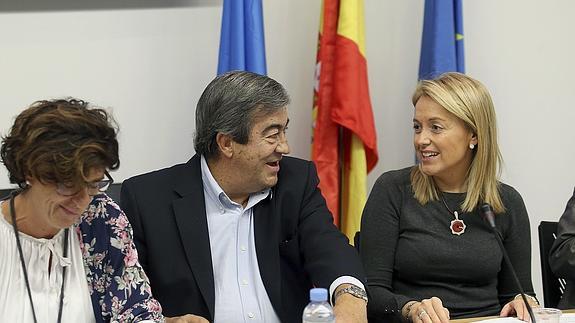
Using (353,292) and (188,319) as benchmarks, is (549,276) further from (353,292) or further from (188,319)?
(188,319)

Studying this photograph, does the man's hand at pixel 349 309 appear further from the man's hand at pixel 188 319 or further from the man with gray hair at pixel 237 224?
the man's hand at pixel 188 319

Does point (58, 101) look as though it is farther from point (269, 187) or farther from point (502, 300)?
point (502, 300)

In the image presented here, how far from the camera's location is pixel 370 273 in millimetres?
2848

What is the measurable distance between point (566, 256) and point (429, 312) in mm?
564

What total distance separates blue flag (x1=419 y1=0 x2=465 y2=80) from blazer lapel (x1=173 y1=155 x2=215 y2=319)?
1.37 metres

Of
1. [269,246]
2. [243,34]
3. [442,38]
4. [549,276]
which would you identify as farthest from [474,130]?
[243,34]

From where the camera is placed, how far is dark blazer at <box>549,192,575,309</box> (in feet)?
9.16

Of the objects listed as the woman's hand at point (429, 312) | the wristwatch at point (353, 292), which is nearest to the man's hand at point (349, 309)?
the wristwatch at point (353, 292)

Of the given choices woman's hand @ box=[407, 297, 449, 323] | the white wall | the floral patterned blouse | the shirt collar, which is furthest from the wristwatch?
the white wall

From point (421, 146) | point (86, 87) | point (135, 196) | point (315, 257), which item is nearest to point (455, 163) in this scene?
point (421, 146)

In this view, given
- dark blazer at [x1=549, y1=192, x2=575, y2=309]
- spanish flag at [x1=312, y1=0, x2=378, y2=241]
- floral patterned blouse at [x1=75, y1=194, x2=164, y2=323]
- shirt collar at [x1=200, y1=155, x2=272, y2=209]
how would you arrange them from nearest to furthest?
floral patterned blouse at [x1=75, y1=194, x2=164, y2=323] → shirt collar at [x1=200, y1=155, x2=272, y2=209] → dark blazer at [x1=549, y1=192, x2=575, y2=309] → spanish flag at [x1=312, y1=0, x2=378, y2=241]

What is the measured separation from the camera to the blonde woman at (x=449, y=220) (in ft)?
9.30

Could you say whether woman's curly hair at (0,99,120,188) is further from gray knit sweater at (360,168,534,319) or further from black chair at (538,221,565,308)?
black chair at (538,221,565,308)

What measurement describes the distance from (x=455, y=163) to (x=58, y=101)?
1361 millimetres
